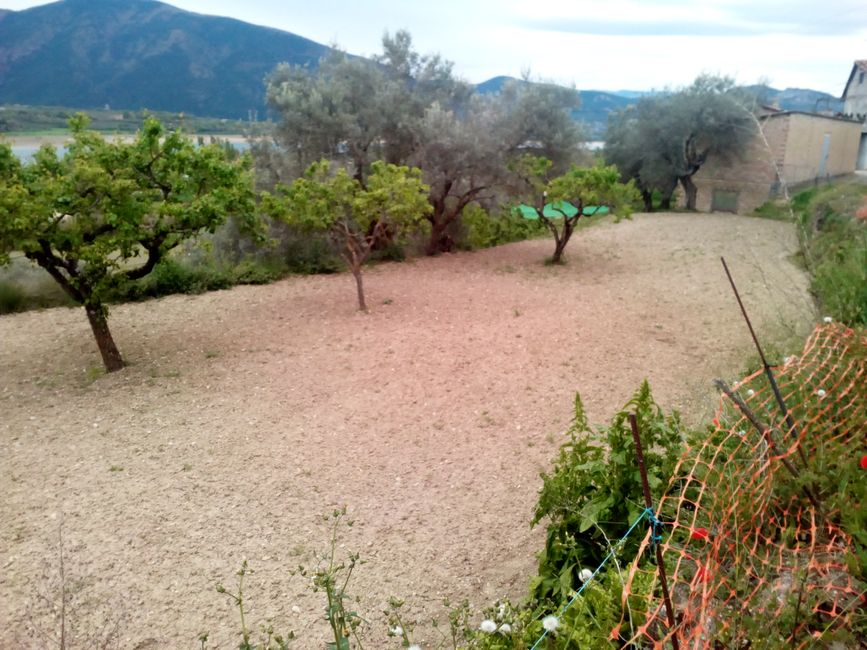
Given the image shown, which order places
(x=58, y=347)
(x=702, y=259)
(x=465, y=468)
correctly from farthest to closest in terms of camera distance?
1. (x=702, y=259)
2. (x=58, y=347)
3. (x=465, y=468)

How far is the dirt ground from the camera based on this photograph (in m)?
3.60

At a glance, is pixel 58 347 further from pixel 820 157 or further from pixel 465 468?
pixel 820 157

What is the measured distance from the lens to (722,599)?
213 cm

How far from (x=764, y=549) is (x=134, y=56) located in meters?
43.0

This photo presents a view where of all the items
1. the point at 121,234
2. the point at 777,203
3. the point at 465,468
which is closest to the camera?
the point at 465,468

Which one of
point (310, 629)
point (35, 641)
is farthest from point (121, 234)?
point (310, 629)

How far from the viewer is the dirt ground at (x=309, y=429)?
3.60m

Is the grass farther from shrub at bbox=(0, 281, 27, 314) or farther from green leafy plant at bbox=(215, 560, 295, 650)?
shrub at bbox=(0, 281, 27, 314)

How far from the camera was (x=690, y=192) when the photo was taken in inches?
777

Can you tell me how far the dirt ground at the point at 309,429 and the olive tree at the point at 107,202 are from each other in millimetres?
1242

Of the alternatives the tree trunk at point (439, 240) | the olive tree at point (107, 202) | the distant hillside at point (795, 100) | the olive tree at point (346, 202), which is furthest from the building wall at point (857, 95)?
the olive tree at point (107, 202)

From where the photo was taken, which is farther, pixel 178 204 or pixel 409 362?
pixel 409 362

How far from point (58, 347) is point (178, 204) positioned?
118 inches

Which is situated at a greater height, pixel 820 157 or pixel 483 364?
pixel 820 157
